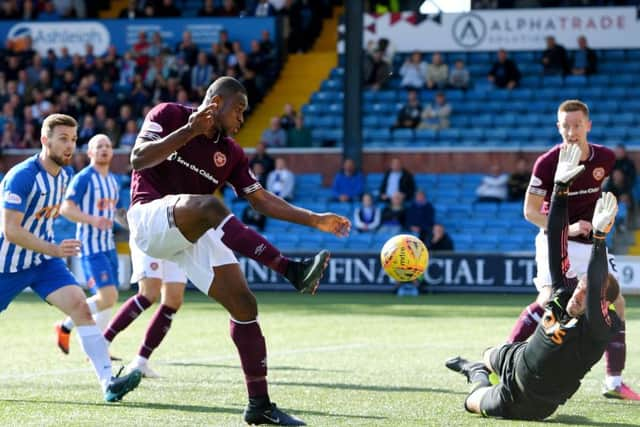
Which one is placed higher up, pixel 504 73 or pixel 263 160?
pixel 504 73

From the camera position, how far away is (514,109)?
25781 mm

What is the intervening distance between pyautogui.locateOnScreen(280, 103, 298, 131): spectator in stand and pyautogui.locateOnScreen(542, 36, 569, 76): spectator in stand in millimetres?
5477

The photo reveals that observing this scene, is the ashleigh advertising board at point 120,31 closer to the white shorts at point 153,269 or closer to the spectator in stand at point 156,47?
the spectator in stand at point 156,47

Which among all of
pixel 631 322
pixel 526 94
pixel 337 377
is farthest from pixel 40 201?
pixel 526 94

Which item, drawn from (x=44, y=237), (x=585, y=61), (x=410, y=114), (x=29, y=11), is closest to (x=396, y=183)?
(x=410, y=114)

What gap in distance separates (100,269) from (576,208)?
486cm

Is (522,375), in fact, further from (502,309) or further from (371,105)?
(371,105)

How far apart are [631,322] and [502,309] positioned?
2745 millimetres

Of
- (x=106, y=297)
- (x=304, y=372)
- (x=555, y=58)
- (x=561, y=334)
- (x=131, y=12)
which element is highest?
(x=131, y=12)

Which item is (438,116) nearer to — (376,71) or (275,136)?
(376,71)

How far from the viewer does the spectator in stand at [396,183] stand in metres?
23.4

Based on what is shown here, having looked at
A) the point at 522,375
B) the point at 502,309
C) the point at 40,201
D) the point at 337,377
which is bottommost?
the point at 502,309

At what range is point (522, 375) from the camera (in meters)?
7.20

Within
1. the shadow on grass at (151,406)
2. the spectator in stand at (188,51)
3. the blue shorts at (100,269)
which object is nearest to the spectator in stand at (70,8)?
the spectator in stand at (188,51)
